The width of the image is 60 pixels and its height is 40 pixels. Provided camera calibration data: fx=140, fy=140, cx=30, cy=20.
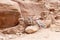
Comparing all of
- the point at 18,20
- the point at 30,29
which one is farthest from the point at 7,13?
the point at 30,29

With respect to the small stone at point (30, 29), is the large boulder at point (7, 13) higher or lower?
higher

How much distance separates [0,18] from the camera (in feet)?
9.11

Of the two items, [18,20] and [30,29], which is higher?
[18,20]

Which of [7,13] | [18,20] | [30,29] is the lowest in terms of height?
[30,29]

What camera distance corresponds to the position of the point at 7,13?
9.14ft

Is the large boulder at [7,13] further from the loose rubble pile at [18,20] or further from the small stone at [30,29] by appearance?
the small stone at [30,29]

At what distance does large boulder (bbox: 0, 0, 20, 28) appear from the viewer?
109 inches

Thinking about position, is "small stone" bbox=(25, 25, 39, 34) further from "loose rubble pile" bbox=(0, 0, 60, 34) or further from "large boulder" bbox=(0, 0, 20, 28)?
"large boulder" bbox=(0, 0, 20, 28)

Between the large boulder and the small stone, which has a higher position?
the large boulder

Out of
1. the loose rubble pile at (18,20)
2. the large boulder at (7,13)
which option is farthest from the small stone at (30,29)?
the large boulder at (7,13)

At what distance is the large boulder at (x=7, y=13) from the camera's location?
→ 278 cm

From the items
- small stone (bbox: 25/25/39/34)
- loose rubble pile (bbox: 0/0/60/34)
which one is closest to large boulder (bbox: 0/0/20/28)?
loose rubble pile (bbox: 0/0/60/34)

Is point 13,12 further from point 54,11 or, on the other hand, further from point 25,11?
point 54,11

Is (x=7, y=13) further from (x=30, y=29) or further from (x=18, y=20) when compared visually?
(x=30, y=29)
